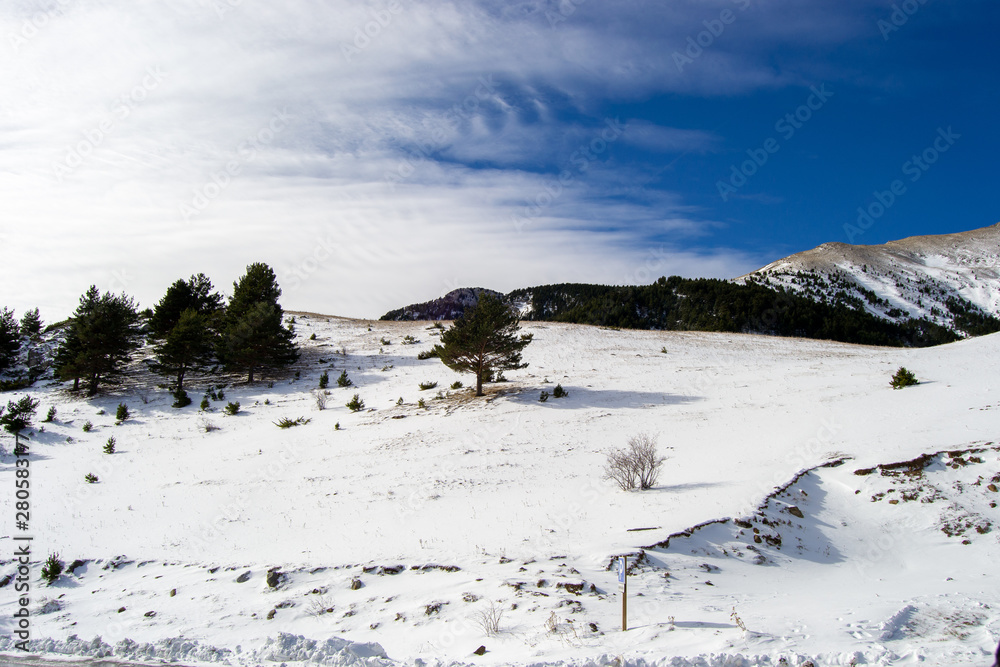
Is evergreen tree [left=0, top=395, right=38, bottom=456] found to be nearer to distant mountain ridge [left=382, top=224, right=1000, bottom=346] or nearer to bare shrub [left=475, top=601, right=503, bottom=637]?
distant mountain ridge [left=382, top=224, right=1000, bottom=346]

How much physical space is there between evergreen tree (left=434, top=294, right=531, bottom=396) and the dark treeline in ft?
141

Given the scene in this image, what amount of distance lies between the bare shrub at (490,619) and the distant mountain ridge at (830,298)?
20.6 meters

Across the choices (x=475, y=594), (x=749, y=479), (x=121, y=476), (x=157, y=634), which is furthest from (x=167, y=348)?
(x=749, y=479)

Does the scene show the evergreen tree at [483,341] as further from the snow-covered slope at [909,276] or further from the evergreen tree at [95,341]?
the snow-covered slope at [909,276]

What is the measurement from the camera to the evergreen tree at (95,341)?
28484 mm

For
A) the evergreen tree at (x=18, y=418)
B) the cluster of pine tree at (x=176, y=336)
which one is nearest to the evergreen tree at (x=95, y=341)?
the cluster of pine tree at (x=176, y=336)

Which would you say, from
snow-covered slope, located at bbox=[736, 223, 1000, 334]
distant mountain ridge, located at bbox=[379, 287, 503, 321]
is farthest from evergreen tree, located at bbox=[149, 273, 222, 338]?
snow-covered slope, located at bbox=[736, 223, 1000, 334]

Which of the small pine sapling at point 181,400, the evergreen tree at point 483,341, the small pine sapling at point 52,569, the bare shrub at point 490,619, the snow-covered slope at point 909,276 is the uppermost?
the snow-covered slope at point 909,276

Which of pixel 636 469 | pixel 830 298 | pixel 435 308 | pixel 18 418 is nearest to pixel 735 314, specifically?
pixel 830 298

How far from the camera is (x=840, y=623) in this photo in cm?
680

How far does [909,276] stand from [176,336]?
608 feet

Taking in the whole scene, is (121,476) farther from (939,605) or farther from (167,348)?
(939,605)

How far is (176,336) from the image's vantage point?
28797 mm

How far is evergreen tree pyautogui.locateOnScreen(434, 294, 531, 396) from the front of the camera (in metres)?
24.8
